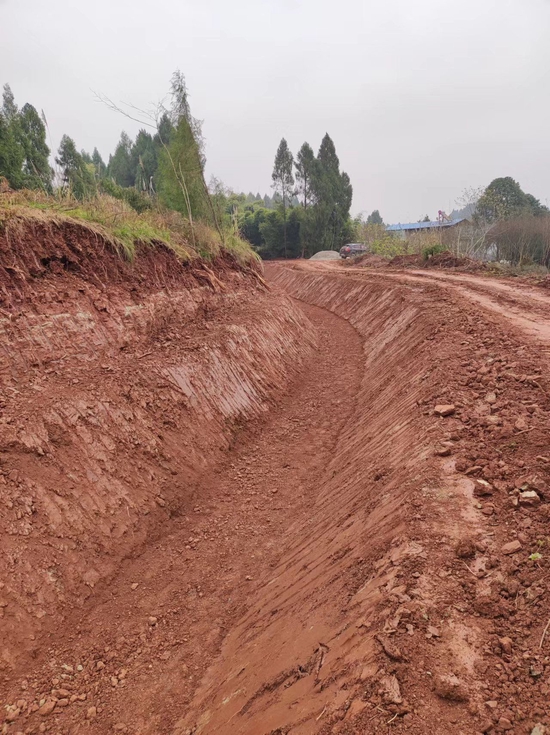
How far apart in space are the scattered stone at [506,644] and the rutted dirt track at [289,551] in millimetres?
10

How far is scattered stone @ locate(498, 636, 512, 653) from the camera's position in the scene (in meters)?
2.52

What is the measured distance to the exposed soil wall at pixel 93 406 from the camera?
481 cm

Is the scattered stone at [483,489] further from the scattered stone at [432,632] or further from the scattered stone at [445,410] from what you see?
the scattered stone at [445,410]

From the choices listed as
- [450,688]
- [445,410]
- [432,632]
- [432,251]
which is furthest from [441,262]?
[450,688]

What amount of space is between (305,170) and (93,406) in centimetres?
4318

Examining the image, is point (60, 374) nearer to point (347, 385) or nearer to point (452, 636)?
point (452, 636)

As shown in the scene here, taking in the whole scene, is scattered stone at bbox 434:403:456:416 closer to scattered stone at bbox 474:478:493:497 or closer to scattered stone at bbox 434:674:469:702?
scattered stone at bbox 474:478:493:497

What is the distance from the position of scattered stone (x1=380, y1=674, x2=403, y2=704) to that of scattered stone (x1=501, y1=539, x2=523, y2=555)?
1343mm

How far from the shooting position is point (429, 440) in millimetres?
5121

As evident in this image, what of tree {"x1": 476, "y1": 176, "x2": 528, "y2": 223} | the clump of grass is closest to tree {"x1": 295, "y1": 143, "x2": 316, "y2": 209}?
tree {"x1": 476, "y1": 176, "x2": 528, "y2": 223}

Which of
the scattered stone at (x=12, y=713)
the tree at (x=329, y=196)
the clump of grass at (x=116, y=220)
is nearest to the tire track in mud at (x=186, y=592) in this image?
the scattered stone at (x=12, y=713)

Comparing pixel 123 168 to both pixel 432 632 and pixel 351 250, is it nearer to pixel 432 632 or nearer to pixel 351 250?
pixel 351 250

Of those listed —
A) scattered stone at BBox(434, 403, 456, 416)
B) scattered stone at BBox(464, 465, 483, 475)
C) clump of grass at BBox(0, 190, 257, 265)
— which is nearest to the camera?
scattered stone at BBox(464, 465, 483, 475)

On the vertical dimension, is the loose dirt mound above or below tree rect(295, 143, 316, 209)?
below
